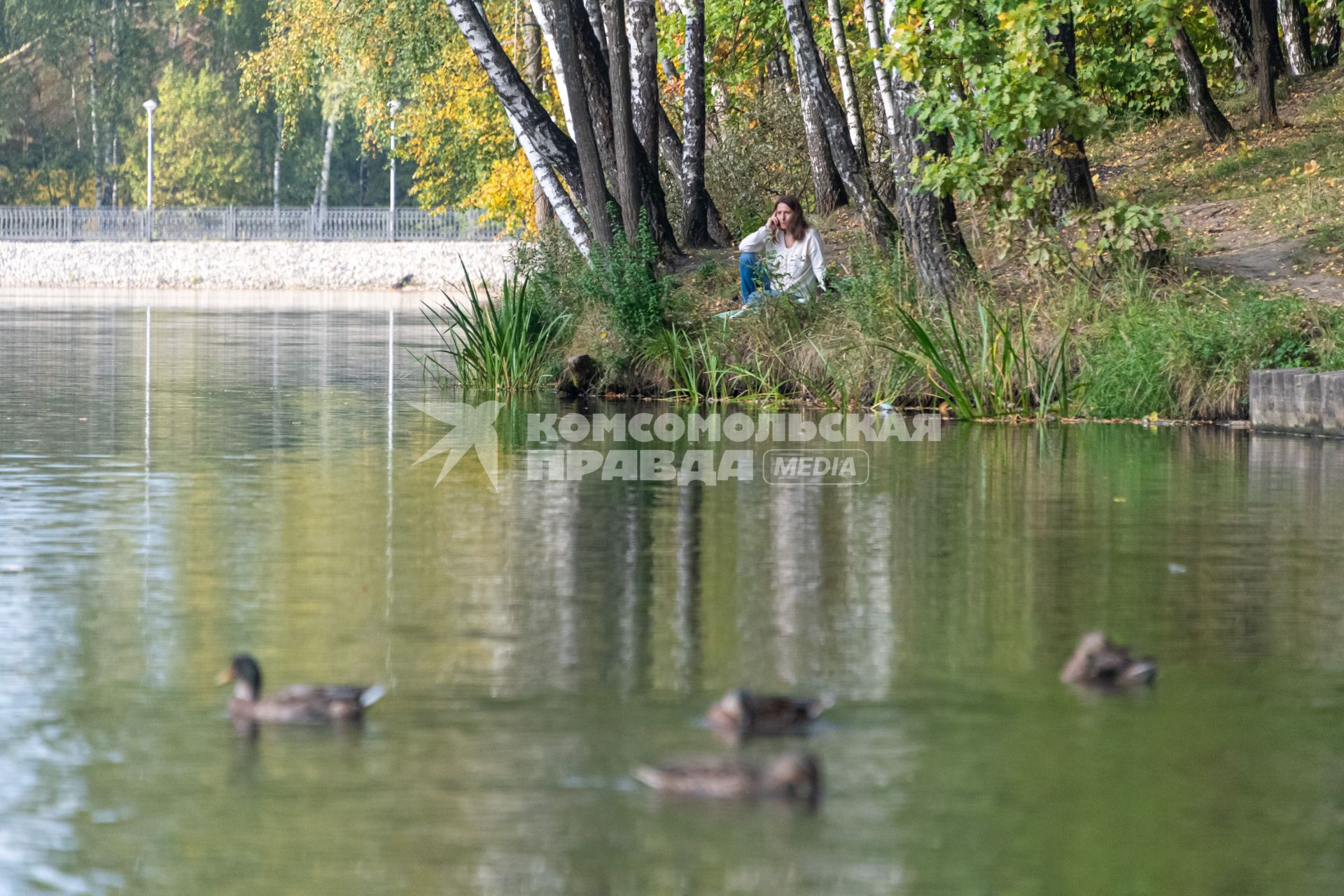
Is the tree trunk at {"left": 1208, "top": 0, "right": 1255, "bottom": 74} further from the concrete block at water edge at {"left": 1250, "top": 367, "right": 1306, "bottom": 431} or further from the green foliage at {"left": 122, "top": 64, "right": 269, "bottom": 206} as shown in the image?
the green foliage at {"left": 122, "top": 64, "right": 269, "bottom": 206}

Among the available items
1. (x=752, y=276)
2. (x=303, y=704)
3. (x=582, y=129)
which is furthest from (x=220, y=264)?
(x=303, y=704)

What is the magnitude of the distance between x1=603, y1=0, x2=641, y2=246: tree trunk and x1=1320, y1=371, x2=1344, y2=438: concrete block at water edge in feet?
24.6

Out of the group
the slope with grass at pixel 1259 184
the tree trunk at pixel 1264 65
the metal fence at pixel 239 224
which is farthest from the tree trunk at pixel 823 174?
the metal fence at pixel 239 224

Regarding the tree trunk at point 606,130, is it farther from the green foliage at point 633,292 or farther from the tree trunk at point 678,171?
the tree trunk at point 678,171

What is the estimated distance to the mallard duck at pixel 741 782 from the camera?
5035 mm

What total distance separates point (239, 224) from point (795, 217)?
49.1 m

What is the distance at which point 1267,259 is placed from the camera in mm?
18812

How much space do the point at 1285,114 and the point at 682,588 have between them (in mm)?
22914

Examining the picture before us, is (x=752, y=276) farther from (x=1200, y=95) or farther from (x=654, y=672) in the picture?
(x=654, y=672)

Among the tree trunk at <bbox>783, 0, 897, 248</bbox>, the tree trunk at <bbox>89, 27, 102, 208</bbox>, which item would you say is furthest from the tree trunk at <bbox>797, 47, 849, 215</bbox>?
the tree trunk at <bbox>89, 27, 102, 208</bbox>

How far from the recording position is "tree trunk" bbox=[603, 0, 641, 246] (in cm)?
1958

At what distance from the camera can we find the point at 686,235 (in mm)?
22500

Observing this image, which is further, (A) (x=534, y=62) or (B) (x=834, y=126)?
(A) (x=534, y=62)

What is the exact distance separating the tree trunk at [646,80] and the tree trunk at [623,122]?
508 millimetres
